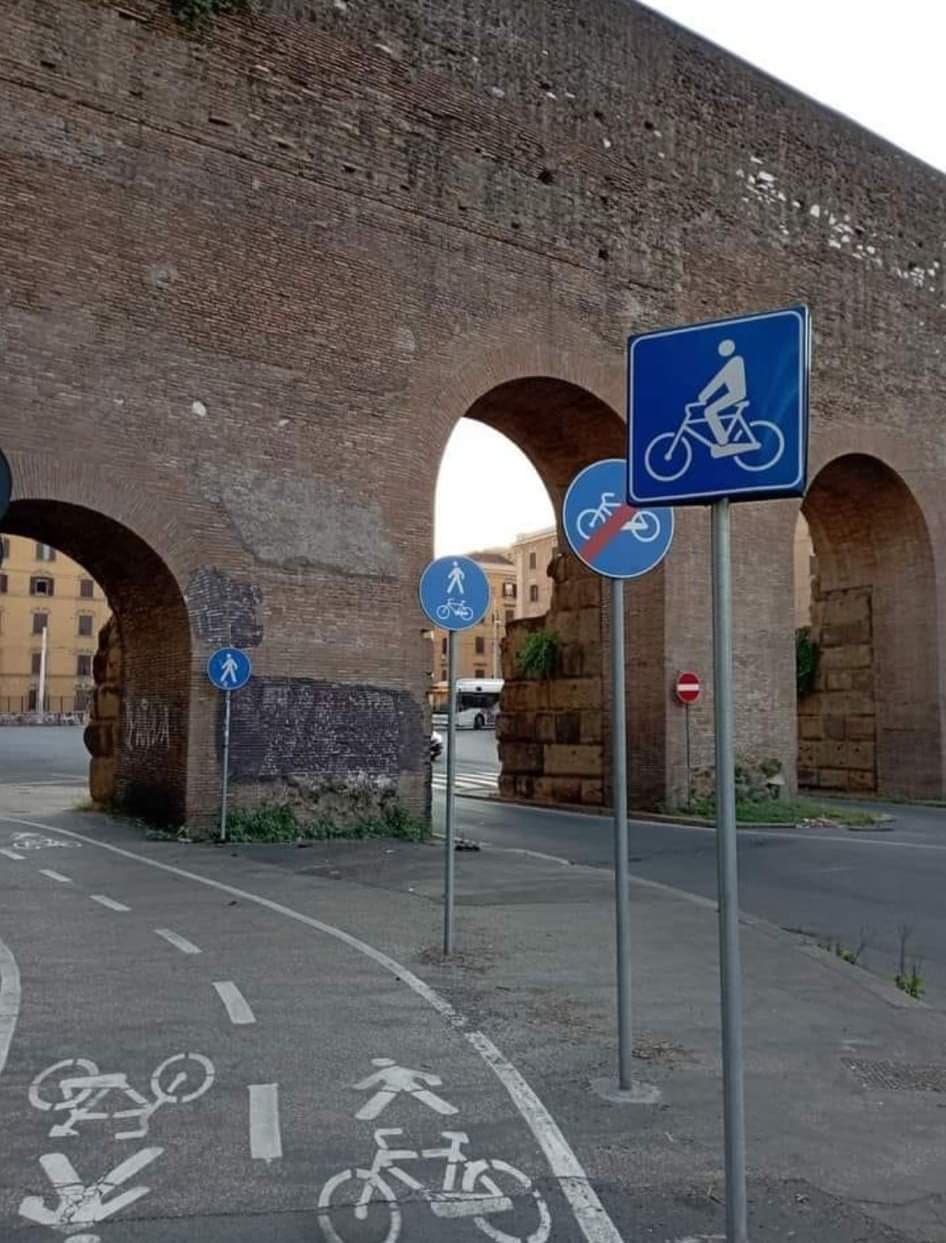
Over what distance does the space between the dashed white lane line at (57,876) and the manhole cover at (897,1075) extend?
7613 millimetres

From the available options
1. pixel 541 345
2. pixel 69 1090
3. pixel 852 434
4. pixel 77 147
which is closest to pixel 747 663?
pixel 852 434

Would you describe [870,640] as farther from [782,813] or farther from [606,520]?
[606,520]

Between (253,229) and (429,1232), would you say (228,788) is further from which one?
(429,1232)

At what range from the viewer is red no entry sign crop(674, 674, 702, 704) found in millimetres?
19312

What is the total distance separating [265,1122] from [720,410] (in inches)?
126

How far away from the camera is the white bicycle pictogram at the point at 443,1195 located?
3.44 meters

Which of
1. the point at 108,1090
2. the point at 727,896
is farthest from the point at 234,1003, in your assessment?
the point at 727,896

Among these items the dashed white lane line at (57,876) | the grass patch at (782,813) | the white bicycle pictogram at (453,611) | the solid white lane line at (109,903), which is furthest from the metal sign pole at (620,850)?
the grass patch at (782,813)

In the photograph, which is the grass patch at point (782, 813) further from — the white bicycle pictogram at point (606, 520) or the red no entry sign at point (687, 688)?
the white bicycle pictogram at point (606, 520)

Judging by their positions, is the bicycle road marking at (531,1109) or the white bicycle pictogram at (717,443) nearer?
the white bicycle pictogram at (717,443)

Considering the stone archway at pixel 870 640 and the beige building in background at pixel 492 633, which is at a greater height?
the beige building in background at pixel 492 633

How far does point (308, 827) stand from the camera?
14.7 metres

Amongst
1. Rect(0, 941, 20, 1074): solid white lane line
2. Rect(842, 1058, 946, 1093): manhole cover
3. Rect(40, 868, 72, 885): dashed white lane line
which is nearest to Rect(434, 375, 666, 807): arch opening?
Rect(40, 868, 72, 885): dashed white lane line

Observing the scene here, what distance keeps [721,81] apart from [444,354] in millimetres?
9354
